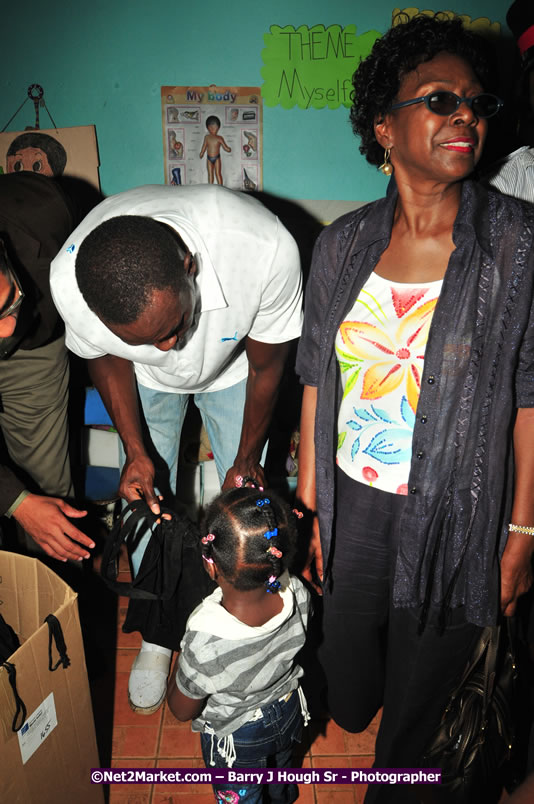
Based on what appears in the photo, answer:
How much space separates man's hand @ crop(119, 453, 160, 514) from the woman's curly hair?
1.37 m

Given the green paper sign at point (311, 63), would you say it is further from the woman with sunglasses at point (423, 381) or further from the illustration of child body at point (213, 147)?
the woman with sunglasses at point (423, 381)

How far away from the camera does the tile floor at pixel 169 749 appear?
2.11 m

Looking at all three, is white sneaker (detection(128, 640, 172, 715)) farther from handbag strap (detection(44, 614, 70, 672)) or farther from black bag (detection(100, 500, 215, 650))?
handbag strap (detection(44, 614, 70, 672))

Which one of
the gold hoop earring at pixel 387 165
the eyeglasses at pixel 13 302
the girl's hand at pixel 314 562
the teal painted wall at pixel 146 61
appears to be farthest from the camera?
the teal painted wall at pixel 146 61

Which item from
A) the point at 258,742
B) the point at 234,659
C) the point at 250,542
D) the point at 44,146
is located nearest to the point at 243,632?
the point at 234,659

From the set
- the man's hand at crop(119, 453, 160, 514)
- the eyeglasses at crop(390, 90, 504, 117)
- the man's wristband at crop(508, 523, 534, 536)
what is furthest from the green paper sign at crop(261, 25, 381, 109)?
the man's wristband at crop(508, 523, 534, 536)

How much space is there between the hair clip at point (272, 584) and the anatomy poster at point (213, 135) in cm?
254

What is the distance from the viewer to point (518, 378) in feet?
4.74

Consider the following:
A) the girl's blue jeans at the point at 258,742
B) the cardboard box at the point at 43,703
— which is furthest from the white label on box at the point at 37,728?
the girl's blue jeans at the point at 258,742

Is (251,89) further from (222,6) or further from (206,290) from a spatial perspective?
(206,290)

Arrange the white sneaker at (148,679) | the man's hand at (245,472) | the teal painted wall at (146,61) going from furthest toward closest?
the teal painted wall at (146,61)
the white sneaker at (148,679)
the man's hand at (245,472)

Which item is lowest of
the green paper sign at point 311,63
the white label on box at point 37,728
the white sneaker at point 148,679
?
the white sneaker at point 148,679

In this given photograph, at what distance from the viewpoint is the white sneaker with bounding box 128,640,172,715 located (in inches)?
93.8

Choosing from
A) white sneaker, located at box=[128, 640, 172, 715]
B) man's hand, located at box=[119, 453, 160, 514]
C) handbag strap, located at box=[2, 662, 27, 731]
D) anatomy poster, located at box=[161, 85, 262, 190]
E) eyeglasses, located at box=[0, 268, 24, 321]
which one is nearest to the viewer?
handbag strap, located at box=[2, 662, 27, 731]
